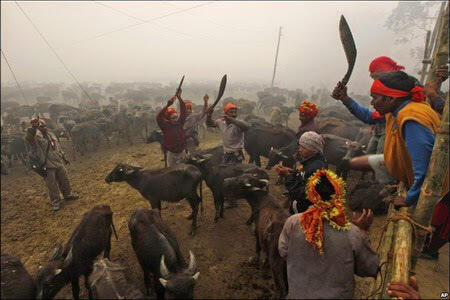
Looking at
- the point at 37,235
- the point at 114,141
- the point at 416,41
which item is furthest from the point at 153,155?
the point at 416,41

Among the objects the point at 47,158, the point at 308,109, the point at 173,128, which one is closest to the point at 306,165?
the point at 308,109

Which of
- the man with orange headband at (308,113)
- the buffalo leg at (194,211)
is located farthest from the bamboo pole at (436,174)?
the buffalo leg at (194,211)

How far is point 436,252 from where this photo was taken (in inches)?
224

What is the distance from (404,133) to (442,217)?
9.65ft

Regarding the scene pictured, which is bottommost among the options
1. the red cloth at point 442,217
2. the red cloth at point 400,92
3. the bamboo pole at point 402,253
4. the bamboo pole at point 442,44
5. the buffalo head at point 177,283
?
the buffalo head at point 177,283

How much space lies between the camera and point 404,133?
2672 mm

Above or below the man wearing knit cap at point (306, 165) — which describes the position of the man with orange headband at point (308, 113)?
above

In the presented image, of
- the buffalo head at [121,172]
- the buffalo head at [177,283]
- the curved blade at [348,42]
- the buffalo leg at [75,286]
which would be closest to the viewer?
the curved blade at [348,42]

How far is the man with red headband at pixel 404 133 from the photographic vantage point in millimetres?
2512

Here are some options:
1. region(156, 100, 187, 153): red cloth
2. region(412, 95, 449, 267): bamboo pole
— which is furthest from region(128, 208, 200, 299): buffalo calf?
region(412, 95, 449, 267): bamboo pole

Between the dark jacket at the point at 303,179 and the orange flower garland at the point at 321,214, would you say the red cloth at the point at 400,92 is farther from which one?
the dark jacket at the point at 303,179

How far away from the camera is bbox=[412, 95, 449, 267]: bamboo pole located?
89.3 inches

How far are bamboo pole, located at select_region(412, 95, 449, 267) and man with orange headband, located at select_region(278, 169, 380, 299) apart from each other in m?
0.66

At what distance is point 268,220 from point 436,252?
3.80 metres
